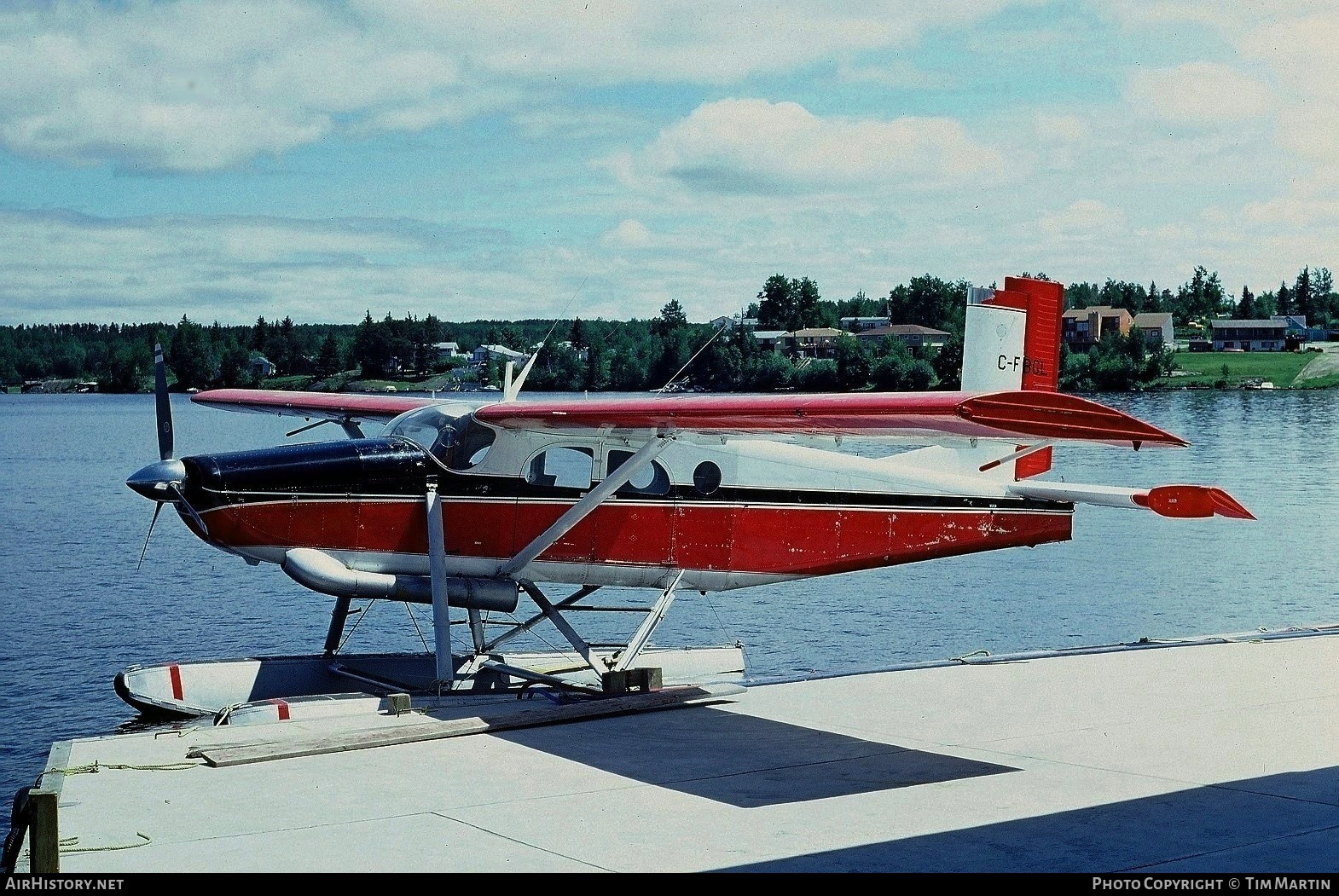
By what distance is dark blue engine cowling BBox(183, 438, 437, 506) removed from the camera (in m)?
9.84

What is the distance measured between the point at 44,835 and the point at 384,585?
4.64 meters

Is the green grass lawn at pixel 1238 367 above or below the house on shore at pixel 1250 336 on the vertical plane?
below

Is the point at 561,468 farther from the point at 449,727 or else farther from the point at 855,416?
the point at 855,416

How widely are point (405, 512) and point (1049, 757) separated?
487cm

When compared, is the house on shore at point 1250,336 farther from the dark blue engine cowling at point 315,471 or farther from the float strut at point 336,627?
the dark blue engine cowling at point 315,471

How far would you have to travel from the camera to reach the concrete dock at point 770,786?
5.95 m

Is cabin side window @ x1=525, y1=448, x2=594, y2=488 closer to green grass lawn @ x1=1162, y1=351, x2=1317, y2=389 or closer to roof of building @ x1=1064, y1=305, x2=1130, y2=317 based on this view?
green grass lawn @ x1=1162, y1=351, x2=1317, y2=389

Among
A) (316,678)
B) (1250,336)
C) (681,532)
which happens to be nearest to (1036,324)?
(681,532)

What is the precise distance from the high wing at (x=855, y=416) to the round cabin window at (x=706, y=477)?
3.13ft

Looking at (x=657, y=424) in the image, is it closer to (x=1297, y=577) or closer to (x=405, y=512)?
(x=405, y=512)

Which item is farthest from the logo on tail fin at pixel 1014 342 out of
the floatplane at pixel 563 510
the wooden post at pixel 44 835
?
the wooden post at pixel 44 835

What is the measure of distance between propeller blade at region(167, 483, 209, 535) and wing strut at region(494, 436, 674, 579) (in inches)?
83.6

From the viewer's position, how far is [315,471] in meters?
10.1

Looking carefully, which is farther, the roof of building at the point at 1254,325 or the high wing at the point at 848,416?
the roof of building at the point at 1254,325
